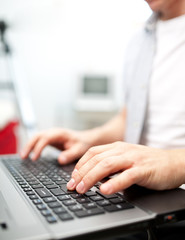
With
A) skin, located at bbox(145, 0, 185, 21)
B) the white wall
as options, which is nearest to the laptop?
skin, located at bbox(145, 0, 185, 21)

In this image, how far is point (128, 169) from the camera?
35 centimetres

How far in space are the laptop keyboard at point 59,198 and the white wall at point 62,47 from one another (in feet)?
7.73

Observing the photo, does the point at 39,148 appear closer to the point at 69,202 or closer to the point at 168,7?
the point at 69,202

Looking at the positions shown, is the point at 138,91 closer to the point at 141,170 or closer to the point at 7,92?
the point at 141,170

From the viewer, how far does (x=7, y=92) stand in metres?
2.64

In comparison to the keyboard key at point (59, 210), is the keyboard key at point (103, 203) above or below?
below

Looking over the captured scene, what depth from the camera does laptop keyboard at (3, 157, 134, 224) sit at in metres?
0.30

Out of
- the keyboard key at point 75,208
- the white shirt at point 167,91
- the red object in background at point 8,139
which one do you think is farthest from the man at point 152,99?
the red object in background at point 8,139

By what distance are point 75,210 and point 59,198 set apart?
0.05m

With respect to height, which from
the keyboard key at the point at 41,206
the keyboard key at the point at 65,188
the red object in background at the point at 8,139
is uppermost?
the keyboard key at the point at 41,206

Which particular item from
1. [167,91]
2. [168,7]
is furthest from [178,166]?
[168,7]

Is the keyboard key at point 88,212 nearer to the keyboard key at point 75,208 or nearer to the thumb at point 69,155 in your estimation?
the keyboard key at point 75,208

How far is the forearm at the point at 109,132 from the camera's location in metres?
0.72

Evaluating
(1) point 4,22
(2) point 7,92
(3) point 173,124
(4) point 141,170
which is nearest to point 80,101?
(2) point 7,92
